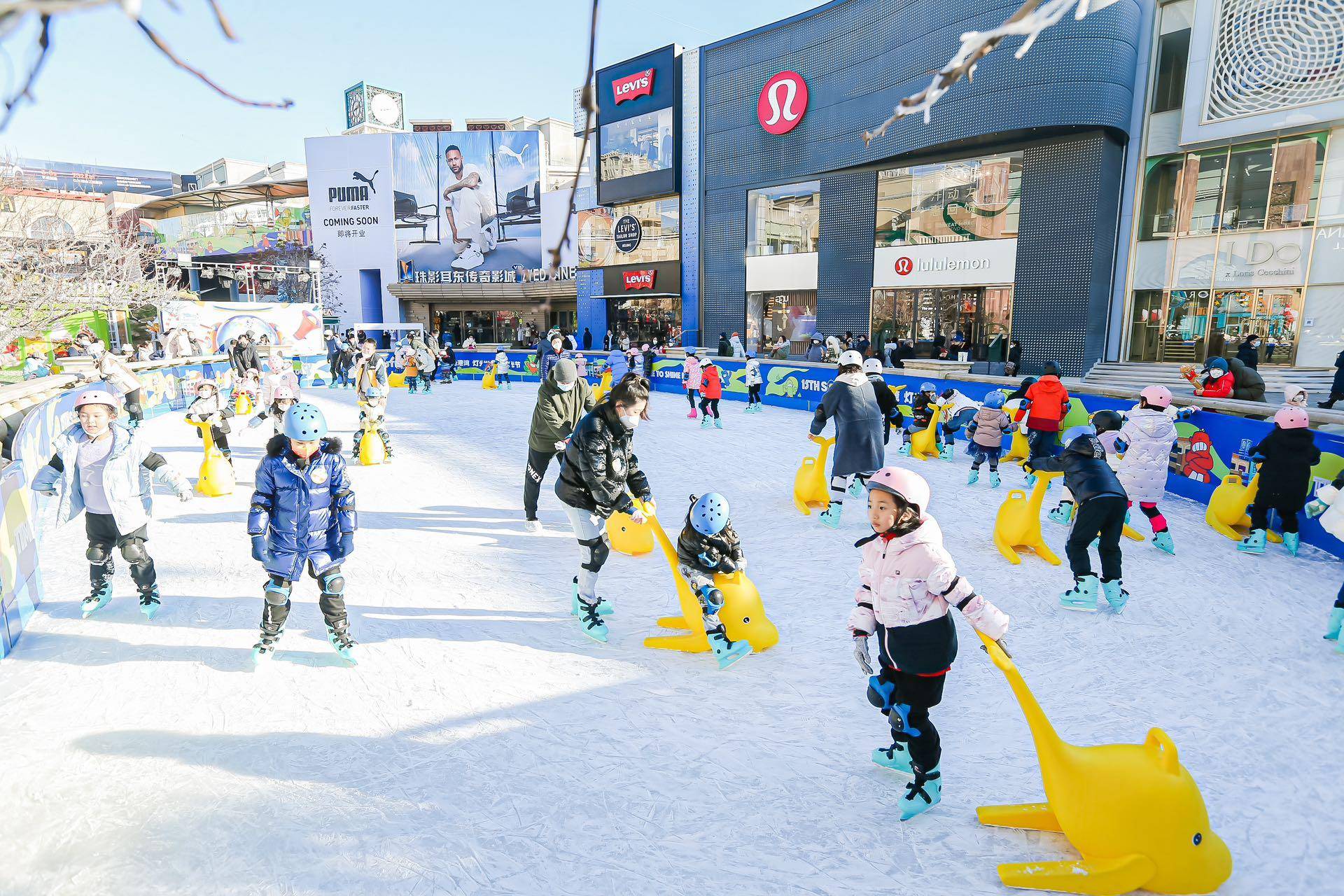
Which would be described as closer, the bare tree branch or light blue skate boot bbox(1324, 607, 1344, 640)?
the bare tree branch

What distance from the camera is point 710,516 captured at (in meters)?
4.38

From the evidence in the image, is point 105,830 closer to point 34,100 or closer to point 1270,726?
point 34,100

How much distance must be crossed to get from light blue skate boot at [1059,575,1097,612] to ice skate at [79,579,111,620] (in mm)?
6800

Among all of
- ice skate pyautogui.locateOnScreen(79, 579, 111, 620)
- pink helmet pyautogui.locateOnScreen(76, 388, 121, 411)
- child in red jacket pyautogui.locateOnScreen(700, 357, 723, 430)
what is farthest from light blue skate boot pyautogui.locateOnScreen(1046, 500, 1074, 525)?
ice skate pyautogui.locateOnScreen(79, 579, 111, 620)

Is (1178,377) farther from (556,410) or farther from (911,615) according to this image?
(911,615)

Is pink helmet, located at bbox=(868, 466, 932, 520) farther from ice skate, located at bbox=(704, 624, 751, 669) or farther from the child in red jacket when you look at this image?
the child in red jacket

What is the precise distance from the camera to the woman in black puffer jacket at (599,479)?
174 inches

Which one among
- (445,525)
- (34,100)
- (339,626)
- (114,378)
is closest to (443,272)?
(114,378)

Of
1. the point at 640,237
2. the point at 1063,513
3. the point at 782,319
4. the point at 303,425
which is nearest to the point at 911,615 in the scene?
the point at 303,425

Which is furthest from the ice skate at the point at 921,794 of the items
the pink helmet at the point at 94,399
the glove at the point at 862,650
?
the pink helmet at the point at 94,399

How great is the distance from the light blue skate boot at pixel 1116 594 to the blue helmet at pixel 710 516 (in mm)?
2874

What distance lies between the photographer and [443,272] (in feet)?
135

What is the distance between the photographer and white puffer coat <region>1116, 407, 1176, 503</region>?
6.47 meters

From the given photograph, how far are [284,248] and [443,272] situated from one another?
436 inches
